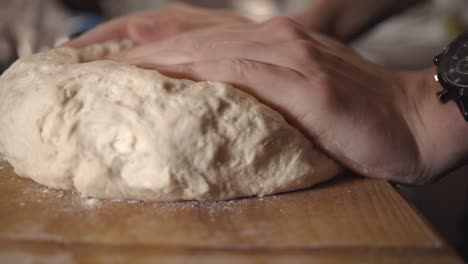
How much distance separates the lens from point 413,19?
3.80 m

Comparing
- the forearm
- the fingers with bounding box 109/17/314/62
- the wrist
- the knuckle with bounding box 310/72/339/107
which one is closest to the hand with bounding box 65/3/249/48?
the fingers with bounding box 109/17/314/62

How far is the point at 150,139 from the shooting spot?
0.73m

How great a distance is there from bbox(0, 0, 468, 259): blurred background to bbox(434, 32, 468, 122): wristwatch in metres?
0.21

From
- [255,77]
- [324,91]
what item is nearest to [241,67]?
[255,77]

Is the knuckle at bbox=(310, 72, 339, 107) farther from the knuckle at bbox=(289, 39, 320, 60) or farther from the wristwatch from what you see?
the wristwatch

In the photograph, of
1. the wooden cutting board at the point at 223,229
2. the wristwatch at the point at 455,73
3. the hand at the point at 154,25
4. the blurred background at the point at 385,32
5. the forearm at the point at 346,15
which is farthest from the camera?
the blurred background at the point at 385,32

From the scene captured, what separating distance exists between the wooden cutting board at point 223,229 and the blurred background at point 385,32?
227mm

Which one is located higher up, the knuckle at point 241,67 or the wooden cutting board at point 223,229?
the knuckle at point 241,67

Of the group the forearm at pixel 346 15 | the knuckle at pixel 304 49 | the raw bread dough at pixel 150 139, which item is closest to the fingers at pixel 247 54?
the knuckle at pixel 304 49

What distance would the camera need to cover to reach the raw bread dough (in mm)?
740

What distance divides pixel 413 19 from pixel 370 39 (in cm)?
42

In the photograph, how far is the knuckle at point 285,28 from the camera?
40.6 inches

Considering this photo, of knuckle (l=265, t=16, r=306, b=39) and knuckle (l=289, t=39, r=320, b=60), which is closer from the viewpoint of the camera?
knuckle (l=289, t=39, r=320, b=60)

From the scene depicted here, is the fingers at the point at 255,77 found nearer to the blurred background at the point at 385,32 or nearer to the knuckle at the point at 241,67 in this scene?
the knuckle at the point at 241,67
